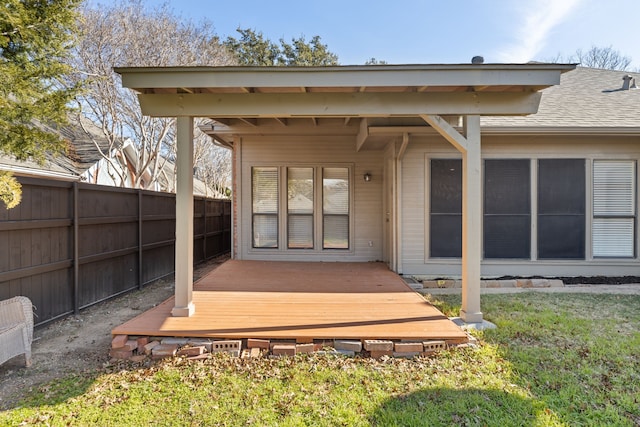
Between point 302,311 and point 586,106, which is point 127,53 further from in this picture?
point 586,106

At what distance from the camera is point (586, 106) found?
718 cm

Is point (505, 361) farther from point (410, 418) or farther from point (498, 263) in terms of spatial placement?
point (498, 263)

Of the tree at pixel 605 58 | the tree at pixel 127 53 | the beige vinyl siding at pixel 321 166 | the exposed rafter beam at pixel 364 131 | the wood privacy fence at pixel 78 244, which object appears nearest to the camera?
the wood privacy fence at pixel 78 244

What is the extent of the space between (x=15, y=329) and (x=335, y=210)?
580 cm

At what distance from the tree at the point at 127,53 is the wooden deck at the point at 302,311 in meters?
8.21

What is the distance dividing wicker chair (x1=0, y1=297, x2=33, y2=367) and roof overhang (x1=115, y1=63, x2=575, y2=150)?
2.37 metres

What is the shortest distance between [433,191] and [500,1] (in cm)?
691

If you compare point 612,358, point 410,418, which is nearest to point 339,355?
point 410,418

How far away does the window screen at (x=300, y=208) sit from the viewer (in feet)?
26.0

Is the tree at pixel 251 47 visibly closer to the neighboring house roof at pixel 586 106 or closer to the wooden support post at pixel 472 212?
the neighboring house roof at pixel 586 106

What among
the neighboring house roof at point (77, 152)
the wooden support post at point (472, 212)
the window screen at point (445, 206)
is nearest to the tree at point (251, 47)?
the neighboring house roof at point (77, 152)

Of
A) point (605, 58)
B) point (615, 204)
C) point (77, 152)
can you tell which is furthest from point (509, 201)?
point (605, 58)

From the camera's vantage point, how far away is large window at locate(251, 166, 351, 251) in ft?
25.9

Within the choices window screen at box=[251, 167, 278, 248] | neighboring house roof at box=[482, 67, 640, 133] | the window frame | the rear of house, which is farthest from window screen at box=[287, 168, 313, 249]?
the window frame
